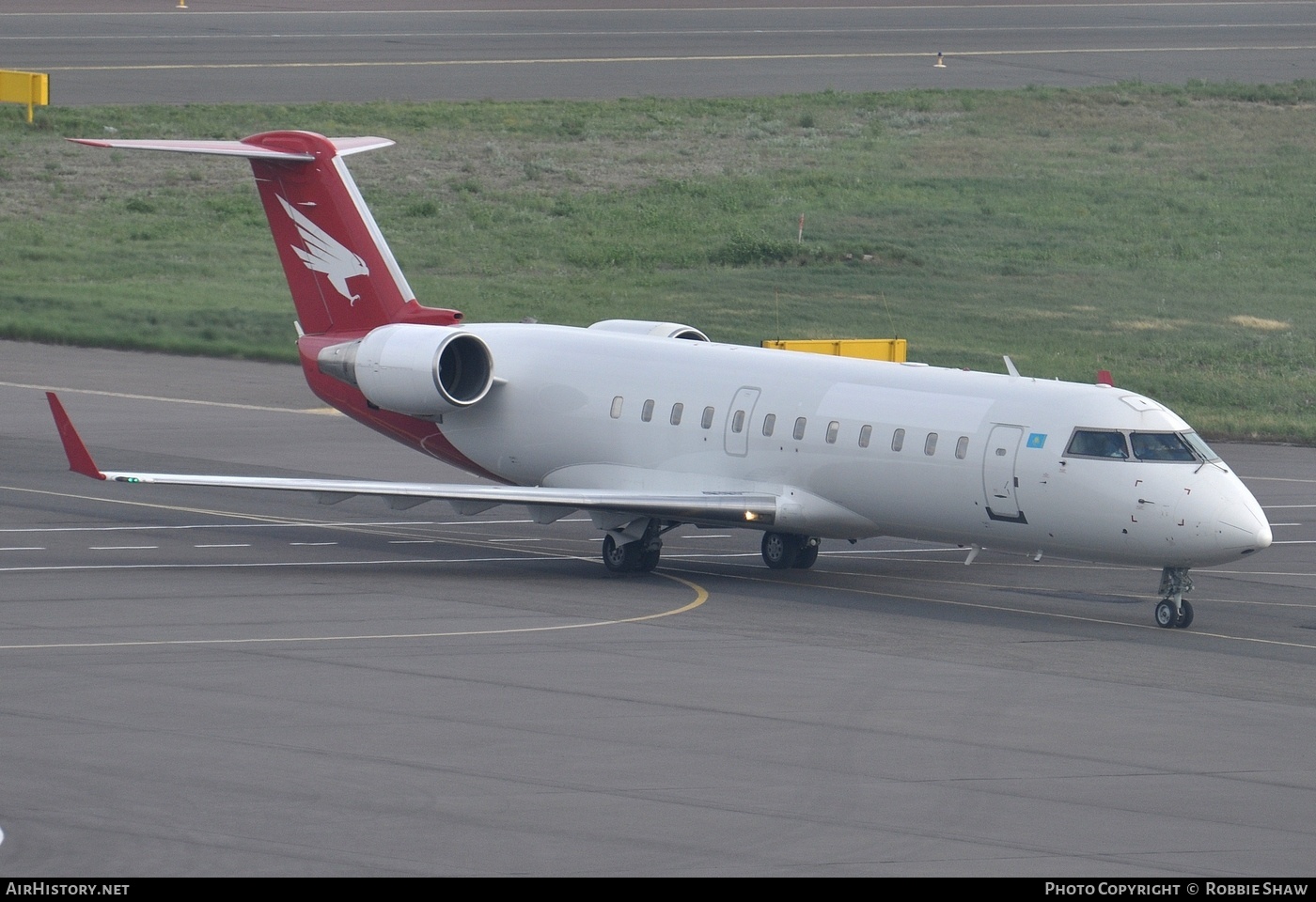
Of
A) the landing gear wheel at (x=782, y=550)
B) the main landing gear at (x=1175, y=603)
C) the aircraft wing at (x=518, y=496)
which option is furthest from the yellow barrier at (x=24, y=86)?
the main landing gear at (x=1175, y=603)

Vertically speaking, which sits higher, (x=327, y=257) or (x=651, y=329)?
(x=327, y=257)

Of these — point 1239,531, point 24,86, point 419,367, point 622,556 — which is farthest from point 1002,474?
point 24,86

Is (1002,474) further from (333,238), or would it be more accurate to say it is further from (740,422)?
(333,238)

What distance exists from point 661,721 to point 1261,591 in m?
12.8

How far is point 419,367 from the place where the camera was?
2961 centimetres

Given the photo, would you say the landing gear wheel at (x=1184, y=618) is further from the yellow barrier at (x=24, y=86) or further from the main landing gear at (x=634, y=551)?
the yellow barrier at (x=24, y=86)

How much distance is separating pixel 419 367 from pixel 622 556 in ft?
14.3

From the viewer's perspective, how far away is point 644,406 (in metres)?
29.1

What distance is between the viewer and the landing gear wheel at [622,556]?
92.7 ft

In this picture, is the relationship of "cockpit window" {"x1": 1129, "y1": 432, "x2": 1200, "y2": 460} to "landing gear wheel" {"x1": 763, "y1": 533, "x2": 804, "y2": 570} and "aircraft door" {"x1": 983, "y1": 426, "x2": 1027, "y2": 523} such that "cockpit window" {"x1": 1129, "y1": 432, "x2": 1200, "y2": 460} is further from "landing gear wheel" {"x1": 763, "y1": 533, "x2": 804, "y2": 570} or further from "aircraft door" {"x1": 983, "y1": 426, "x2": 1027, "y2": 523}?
"landing gear wheel" {"x1": 763, "y1": 533, "x2": 804, "y2": 570}

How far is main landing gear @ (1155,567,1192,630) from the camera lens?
25.1m

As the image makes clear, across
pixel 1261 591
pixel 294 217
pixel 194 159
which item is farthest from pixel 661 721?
pixel 194 159

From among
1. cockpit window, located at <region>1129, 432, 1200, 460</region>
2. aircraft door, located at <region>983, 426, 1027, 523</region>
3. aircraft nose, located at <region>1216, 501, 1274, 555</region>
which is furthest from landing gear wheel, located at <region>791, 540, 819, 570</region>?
aircraft nose, located at <region>1216, 501, 1274, 555</region>

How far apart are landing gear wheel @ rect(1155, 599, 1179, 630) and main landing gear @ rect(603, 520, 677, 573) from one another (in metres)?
6.94
